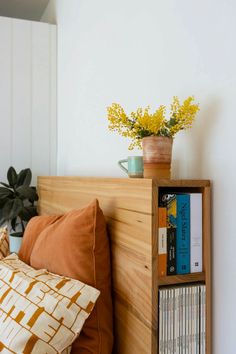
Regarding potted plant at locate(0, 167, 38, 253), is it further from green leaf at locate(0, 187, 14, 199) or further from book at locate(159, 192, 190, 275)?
book at locate(159, 192, 190, 275)

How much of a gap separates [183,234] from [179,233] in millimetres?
14

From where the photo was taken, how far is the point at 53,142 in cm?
286

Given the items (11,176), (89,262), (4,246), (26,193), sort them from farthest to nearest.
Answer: (11,176)
(26,193)
(4,246)
(89,262)

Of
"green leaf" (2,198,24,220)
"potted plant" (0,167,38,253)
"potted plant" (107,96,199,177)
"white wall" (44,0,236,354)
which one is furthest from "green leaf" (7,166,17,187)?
"potted plant" (107,96,199,177)

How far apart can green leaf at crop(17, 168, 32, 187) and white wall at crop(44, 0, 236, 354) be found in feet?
1.64

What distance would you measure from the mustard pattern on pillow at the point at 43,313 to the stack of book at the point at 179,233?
25 cm

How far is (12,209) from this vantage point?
229 centimetres

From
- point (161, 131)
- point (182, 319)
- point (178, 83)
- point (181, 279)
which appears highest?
point (178, 83)

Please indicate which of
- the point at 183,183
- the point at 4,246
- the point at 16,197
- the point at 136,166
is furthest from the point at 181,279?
the point at 16,197

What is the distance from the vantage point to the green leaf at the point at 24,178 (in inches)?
99.6

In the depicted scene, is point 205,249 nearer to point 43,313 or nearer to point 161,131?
point 161,131

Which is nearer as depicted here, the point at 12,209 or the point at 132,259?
the point at 132,259

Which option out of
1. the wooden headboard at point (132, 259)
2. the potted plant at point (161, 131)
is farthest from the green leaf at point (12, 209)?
the potted plant at point (161, 131)

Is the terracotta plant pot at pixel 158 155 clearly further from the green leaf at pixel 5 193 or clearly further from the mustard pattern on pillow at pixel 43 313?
the green leaf at pixel 5 193
